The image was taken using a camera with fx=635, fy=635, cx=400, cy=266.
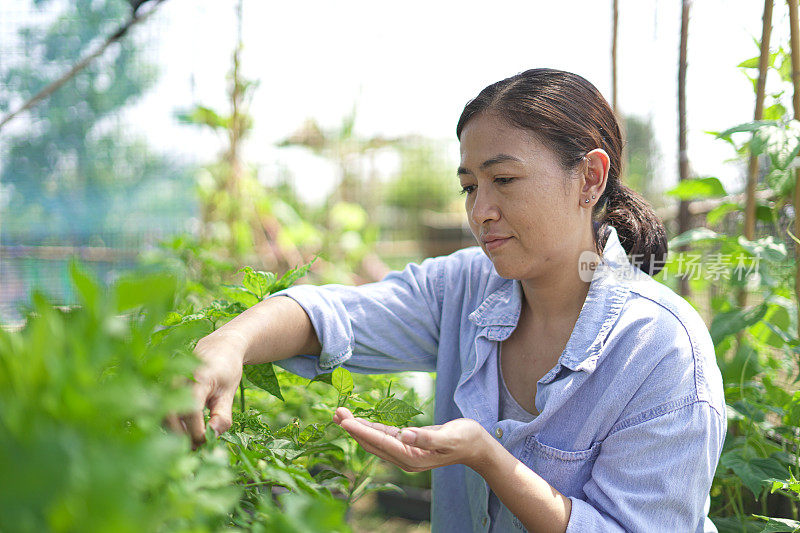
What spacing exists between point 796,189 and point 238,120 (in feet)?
6.78

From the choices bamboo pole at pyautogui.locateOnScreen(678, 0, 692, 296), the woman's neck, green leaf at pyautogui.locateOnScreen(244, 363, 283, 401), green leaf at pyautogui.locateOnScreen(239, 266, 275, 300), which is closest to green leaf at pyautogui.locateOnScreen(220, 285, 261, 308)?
green leaf at pyautogui.locateOnScreen(239, 266, 275, 300)

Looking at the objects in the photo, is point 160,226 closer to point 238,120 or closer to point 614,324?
point 238,120

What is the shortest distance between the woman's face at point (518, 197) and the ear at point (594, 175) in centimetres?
1

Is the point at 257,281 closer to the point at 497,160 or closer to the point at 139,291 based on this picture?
the point at 497,160

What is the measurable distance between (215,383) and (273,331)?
193 mm

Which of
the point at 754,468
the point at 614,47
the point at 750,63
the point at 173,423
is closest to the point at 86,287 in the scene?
the point at 173,423

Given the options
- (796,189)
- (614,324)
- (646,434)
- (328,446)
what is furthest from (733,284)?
(328,446)

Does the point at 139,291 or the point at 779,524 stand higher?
the point at 139,291

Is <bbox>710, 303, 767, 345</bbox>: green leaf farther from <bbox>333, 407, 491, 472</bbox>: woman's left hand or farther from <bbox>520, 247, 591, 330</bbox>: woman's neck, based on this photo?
<bbox>333, 407, 491, 472</bbox>: woman's left hand

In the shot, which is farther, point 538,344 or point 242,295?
point 538,344

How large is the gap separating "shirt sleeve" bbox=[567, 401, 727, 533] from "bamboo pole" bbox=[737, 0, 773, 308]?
68 cm

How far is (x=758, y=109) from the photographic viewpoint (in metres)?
1.33

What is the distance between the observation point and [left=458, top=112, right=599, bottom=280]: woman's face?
3.17ft

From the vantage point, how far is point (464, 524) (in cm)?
112
